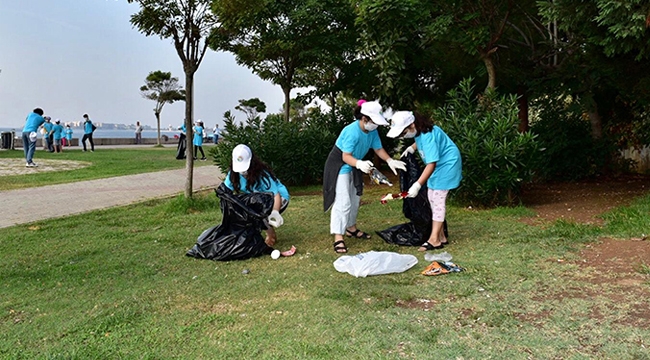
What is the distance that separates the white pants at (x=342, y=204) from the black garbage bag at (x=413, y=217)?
0.55m

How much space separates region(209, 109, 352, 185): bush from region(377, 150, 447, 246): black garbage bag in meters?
5.24

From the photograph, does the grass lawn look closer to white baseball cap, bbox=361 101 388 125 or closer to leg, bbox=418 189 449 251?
leg, bbox=418 189 449 251

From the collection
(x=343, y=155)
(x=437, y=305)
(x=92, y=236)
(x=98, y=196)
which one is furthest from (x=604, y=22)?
(x=98, y=196)

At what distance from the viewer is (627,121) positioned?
1211cm

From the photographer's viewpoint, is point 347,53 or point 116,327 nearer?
point 116,327

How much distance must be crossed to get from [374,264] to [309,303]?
95 centimetres

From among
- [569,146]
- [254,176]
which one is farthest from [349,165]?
[569,146]

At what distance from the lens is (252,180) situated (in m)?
5.54

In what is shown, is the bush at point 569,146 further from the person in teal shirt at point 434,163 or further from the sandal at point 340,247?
the sandal at point 340,247

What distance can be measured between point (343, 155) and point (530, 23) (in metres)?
7.65

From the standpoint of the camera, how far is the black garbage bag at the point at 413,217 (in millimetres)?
5859

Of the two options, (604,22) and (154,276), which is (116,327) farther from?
(604,22)

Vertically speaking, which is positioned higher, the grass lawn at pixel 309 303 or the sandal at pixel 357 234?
the sandal at pixel 357 234

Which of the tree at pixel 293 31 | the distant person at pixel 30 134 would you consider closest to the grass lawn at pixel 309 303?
the tree at pixel 293 31
